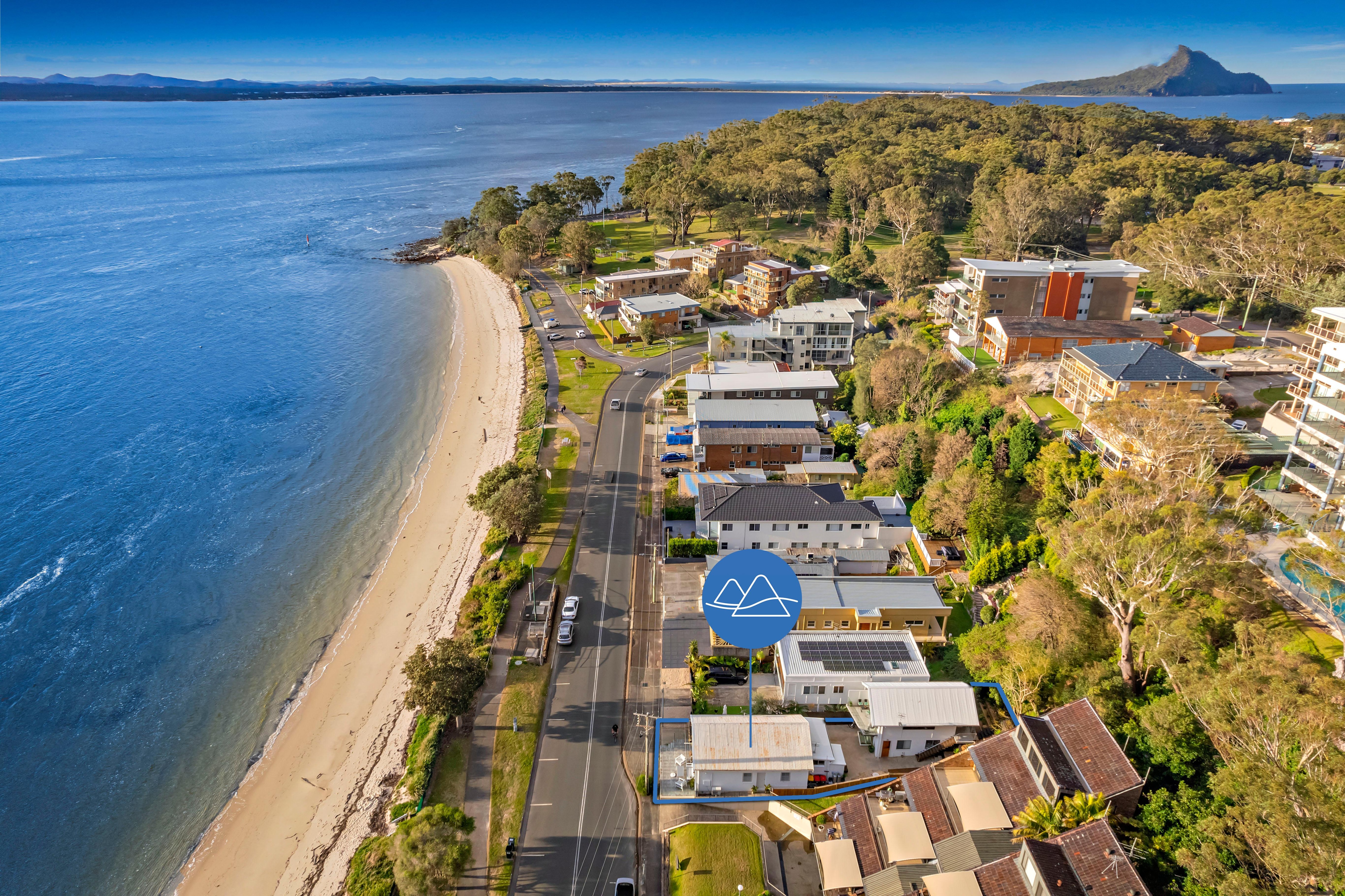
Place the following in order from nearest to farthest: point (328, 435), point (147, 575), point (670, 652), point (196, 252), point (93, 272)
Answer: point (670, 652), point (147, 575), point (328, 435), point (93, 272), point (196, 252)

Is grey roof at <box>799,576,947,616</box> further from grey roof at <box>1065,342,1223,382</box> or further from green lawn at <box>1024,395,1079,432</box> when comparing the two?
grey roof at <box>1065,342,1223,382</box>

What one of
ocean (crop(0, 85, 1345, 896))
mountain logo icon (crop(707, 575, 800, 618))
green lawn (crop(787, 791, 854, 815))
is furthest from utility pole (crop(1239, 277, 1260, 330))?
ocean (crop(0, 85, 1345, 896))

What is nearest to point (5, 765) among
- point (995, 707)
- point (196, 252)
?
point (995, 707)

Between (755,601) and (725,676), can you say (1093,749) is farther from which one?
(725,676)

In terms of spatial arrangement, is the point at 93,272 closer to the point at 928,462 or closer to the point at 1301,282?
the point at 928,462

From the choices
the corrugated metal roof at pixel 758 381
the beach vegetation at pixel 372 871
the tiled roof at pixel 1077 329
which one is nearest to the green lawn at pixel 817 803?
the beach vegetation at pixel 372 871

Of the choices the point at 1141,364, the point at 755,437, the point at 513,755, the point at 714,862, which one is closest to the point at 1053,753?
the point at 714,862

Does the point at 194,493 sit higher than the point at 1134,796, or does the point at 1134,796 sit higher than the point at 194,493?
the point at 1134,796
